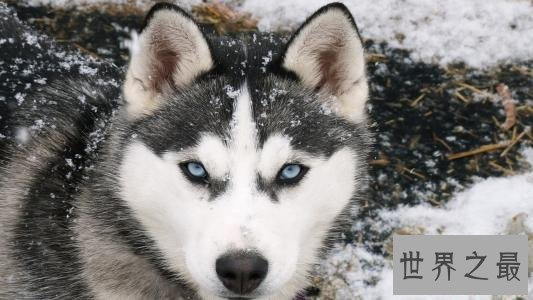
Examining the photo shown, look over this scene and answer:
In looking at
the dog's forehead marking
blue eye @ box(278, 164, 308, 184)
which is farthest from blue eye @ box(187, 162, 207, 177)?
blue eye @ box(278, 164, 308, 184)

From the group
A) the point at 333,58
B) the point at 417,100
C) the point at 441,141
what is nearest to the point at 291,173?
the point at 333,58

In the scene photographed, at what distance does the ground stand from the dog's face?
89 cm

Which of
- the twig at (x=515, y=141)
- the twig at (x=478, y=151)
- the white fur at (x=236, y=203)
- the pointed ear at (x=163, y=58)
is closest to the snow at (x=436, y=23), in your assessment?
the twig at (x=515, y=141)

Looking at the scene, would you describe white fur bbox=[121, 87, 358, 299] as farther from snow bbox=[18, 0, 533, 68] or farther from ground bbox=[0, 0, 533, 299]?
snow bbox=[18, 0, 533, 68]

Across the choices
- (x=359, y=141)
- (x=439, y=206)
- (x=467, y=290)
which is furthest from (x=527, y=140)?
(x=359, y=141)

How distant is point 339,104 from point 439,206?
62.1 inches

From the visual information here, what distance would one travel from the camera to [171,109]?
106 inches

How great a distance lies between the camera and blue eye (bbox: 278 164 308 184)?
2477 mm

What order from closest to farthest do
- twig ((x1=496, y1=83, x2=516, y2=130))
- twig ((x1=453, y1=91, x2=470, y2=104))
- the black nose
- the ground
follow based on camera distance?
the black nose < the ground < twig ((x1=496, y1=83, x2=516, y2=130)) < twig ((x1=453, y1=91, x2=470, y2=104))

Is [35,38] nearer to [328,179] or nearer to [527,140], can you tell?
[328,179]

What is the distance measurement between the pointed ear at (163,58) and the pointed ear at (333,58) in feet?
1.18

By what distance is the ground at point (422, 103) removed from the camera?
3.97 m

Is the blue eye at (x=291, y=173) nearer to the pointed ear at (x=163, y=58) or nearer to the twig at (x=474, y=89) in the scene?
the pointed ear at (x=163, y=58)

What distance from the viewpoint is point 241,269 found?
225cm
